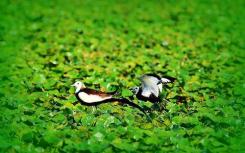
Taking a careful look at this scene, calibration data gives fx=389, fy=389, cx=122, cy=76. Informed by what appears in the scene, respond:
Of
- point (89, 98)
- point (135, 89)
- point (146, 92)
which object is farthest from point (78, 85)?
point (146, 92)

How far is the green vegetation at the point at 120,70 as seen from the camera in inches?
123

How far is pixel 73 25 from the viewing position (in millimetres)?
5746

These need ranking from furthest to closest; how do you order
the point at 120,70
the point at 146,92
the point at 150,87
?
the point at 120,70, the point at 150,87, the point at 146,92

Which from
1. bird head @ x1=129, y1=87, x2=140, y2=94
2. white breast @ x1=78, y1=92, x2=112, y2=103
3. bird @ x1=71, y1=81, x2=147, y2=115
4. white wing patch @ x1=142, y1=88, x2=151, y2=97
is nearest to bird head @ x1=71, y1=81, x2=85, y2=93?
bird @ x1=71, y1=81, x2=147, y2=115

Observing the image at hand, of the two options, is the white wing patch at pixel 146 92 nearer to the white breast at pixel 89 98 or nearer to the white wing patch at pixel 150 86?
the white wing patch at pixel 150 86

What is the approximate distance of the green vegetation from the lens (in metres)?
3.13

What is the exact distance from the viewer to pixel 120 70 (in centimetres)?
448

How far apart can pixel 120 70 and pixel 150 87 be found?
652mm

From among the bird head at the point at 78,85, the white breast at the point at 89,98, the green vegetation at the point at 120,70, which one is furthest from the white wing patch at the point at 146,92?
the bird head at the point at 78,85

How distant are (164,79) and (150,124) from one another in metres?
0.92

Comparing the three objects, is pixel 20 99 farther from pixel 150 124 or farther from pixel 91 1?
pixel 91 1

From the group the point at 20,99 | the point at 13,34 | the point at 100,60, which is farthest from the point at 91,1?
the point at 20,99

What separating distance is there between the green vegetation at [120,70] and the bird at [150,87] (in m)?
0.10

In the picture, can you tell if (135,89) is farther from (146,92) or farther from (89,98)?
(89,98)
